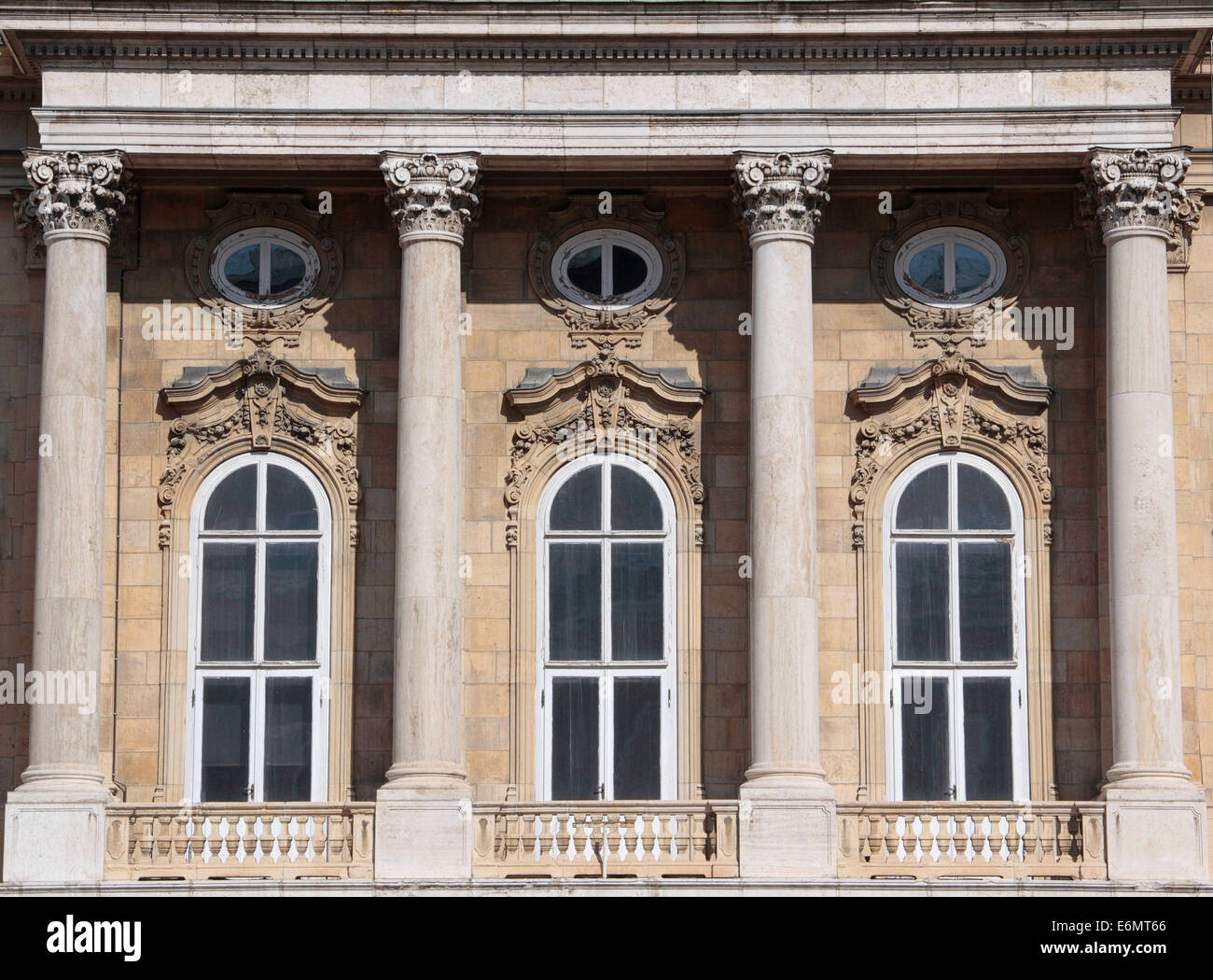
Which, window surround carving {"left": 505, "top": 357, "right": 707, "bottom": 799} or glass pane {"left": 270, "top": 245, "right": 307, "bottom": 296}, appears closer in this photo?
window surround carving {"left": 505, "top": 357, "right": 707, "bottom": 799}

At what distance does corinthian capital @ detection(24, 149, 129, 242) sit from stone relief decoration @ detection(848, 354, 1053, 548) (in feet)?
26.8

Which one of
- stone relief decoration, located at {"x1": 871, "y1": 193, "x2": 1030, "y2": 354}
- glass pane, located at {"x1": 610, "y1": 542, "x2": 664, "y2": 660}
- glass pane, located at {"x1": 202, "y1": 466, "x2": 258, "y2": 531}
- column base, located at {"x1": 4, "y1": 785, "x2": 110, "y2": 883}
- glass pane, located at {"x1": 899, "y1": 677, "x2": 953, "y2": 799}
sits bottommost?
column base, located at {"x1": 4, "y1": 785, "x2": 110, "y2": 883}

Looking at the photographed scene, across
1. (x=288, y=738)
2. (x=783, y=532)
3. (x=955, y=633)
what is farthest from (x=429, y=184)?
(x=955, y=633)

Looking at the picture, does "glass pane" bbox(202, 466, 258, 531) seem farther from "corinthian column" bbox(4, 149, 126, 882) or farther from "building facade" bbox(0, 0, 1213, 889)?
"corinthian column" bbox(4, 149, 126, 882)

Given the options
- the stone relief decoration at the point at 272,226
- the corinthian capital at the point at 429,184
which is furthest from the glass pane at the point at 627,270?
the stone relief decoration at the point at 272,226

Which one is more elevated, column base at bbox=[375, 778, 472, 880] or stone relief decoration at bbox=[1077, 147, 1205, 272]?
stone relief decoration at bbox=[1077, 147, 1205, 272]

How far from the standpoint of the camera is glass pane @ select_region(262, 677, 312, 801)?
3177 centimetres

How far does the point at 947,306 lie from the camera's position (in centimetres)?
3281

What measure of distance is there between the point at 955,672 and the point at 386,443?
6.51 m

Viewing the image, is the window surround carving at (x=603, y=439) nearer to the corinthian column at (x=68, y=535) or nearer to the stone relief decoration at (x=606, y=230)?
the stone relief decoration at (x=606, y=230)

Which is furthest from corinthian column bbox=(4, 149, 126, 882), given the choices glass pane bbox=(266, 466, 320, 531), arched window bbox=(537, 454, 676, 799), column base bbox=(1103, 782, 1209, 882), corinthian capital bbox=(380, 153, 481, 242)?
column base bbox=(1103, 782, 1209, 882)

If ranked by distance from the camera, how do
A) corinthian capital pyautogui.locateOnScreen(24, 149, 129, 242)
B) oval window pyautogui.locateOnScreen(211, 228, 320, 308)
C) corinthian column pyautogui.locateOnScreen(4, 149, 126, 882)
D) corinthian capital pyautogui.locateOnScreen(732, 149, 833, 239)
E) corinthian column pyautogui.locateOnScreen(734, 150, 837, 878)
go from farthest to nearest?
oval window pyautogui.locateOnScreen(211, 228, 320, 308) → corinthian capital pyautogui.locateOnScreen(732, 149, 833, 239) → corinthian capital pyautogui.locateOnScreen(24, 149, 129, 242) → corinthian column pyautogui.locateOnScreen(734, 150, 837, 878) → corinthian column pyautogui.locateOnScreen(4, 149, 126, 882)

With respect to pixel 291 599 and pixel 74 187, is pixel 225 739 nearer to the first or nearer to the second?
pixel 291 599
